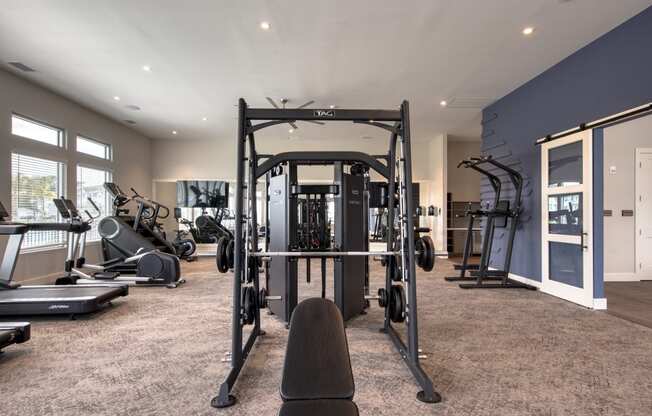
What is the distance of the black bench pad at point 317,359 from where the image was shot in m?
1.01

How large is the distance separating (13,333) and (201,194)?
7180 millimetres

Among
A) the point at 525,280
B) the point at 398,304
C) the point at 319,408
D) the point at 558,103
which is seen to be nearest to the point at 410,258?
the point at 398,304

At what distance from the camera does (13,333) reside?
9.13ft

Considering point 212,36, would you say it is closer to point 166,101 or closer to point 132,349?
point 166,101

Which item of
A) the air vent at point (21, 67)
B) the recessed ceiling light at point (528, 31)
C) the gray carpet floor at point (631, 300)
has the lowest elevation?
the gray carpet floor at point (631, 300)

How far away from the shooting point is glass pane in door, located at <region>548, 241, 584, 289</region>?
4453 millimetres

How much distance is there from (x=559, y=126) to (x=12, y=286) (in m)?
7.72

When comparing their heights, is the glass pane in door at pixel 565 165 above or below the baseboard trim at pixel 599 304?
above

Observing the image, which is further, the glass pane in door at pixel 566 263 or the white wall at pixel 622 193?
the white wall at pixel 622 193

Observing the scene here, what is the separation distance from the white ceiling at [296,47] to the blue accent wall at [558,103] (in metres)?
0.22

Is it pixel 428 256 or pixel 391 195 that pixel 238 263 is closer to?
pixel 428 256

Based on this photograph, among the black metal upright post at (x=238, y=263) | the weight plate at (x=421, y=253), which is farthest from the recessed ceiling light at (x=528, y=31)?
the black metal upright post at (x=238, y=263)

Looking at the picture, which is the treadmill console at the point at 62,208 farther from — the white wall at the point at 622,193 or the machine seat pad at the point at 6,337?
the white wall at the point at 622,193

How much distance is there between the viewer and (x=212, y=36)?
160 inches
